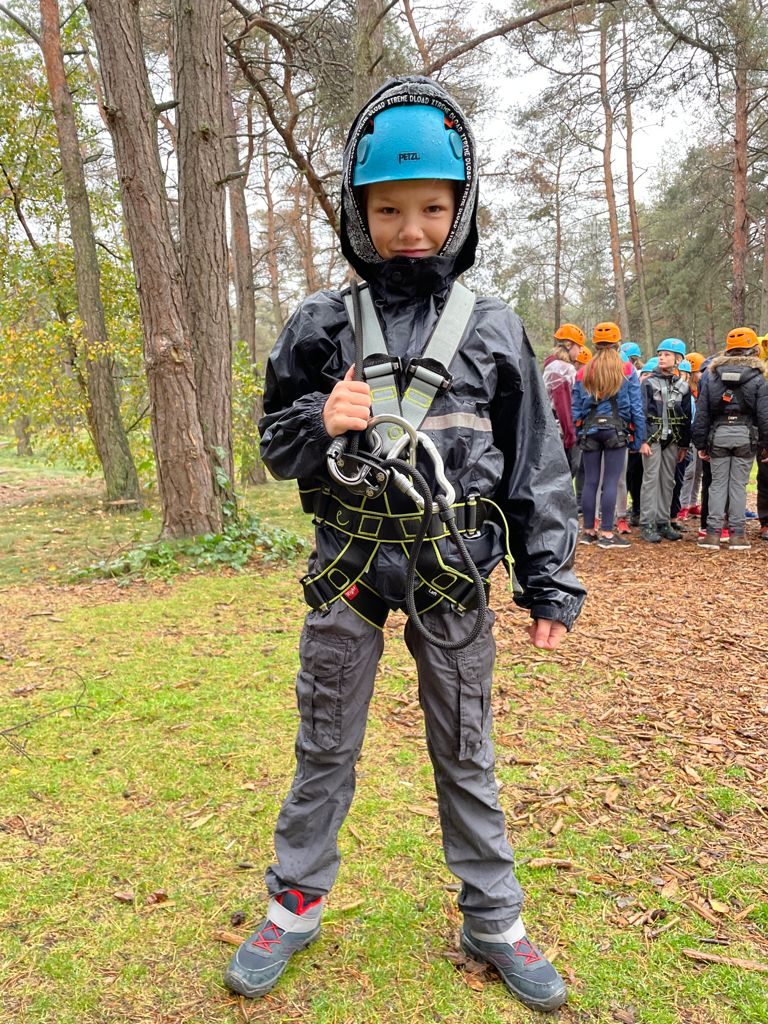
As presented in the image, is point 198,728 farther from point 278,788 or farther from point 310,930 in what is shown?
point 310,930

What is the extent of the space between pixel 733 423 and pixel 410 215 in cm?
616

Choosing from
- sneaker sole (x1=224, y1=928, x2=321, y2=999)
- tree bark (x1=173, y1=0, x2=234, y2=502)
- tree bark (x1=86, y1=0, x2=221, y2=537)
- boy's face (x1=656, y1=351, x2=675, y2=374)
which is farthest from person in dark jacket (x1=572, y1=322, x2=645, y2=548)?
sneaker sole (x1=224, y1=928, x2=321, y2=999)

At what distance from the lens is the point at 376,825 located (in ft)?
8.95

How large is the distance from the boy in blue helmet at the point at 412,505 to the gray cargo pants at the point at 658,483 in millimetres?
6178

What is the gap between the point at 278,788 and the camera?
2957 mm

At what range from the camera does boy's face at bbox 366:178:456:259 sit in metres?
1.80

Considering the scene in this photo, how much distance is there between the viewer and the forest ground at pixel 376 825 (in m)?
2.00

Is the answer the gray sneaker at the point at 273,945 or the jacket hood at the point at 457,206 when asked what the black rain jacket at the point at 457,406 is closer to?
the jacket hood at the point at 457,206

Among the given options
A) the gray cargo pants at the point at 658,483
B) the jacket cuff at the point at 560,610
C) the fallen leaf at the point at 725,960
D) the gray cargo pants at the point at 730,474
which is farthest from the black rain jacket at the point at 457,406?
the gray cargo pants at the point at 658,483

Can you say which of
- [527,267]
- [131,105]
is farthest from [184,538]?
[527,267]

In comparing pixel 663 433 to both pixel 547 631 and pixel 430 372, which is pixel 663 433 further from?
pixel 430 372

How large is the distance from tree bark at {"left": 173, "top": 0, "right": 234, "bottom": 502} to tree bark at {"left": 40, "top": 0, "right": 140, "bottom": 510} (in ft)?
13.4

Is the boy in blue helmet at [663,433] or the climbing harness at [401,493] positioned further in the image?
the boy in blue helmet at [663,433]

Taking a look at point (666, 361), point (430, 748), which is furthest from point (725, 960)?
point (666, 361)
